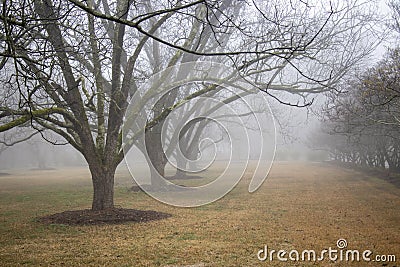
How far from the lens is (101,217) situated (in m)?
10.1

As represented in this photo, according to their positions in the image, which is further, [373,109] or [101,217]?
[373,109]

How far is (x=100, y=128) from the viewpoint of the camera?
450 inches

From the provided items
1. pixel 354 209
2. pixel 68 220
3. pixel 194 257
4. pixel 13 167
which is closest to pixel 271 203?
pixel 354 209

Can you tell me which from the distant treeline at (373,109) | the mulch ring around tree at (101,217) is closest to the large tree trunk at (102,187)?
the mulch ring around tree at (101,217)

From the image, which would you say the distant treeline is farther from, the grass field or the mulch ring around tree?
the mulch ring around tree

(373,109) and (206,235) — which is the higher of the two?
(373,109)

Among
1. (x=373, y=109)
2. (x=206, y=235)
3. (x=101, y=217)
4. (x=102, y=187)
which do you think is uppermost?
(x=373, y=109)

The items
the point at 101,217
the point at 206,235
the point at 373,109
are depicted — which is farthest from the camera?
the point at 373,109

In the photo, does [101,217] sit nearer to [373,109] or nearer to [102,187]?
[102,187]

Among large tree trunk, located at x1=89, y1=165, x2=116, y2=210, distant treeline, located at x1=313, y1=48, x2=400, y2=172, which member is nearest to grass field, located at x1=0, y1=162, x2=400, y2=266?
large tree trunk, located at x1=89, y1=165, x2=116, y2=210

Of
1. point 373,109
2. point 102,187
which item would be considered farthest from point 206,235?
point 373,109

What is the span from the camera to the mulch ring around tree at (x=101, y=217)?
389 inches

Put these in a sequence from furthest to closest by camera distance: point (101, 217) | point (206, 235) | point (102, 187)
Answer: point (102, 187) < point (101, 217) < point (206, 235)

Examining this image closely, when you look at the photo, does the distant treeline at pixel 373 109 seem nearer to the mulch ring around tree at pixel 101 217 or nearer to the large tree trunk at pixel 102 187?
the mulch ring around tree at pixel 101 217
